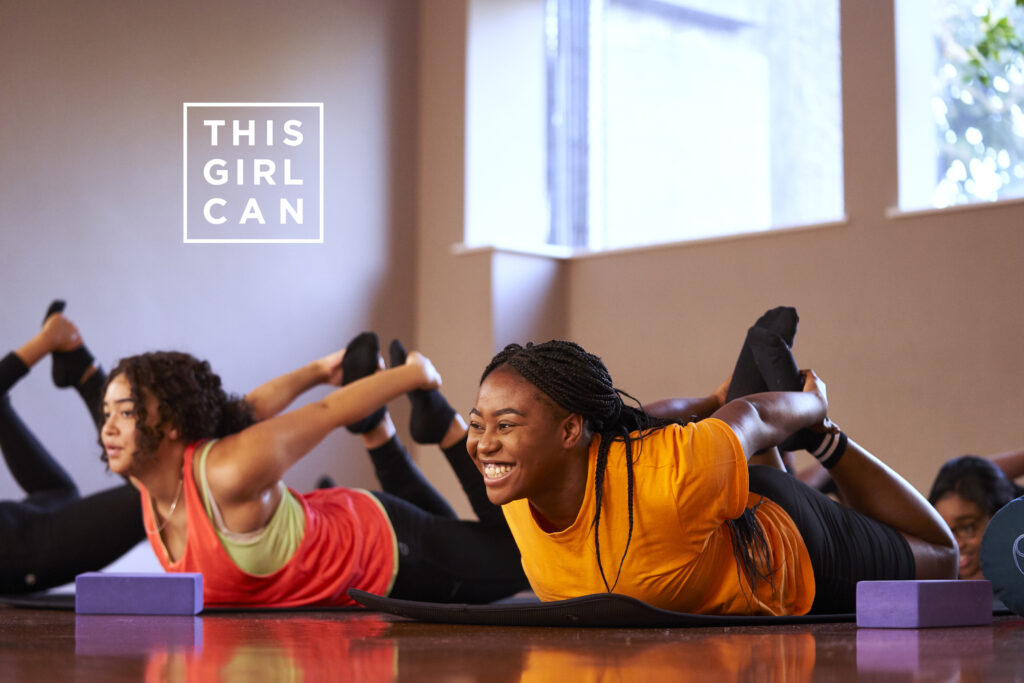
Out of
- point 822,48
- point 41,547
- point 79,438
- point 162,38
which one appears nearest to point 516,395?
point 41,547

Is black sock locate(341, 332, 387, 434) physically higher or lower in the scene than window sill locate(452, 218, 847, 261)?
lower

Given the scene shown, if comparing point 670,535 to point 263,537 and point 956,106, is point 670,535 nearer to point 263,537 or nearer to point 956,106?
point 263,537

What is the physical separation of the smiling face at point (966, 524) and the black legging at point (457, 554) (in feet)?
3.28

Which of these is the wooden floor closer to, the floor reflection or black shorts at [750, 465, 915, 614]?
the floor reflection

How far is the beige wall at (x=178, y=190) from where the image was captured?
4.13 metres

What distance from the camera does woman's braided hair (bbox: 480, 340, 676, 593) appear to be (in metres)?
1.73

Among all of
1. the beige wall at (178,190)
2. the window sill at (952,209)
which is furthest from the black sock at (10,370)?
the window sill at (952,209)

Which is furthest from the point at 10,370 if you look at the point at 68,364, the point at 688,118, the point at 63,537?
the point at 688,118

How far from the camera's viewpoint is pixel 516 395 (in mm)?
1730

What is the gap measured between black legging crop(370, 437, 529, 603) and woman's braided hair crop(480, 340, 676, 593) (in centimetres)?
97

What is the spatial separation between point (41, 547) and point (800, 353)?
263cm

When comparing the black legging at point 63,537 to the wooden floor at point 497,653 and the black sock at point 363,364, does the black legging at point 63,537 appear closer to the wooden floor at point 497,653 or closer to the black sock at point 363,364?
the black sock at point 363,364

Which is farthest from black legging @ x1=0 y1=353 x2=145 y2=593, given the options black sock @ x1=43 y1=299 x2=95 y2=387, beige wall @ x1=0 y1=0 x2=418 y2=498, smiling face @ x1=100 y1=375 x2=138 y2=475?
beige wall @ x1=0 y1=0 x2=418 y2=498

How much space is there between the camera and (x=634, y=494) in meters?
1.70
